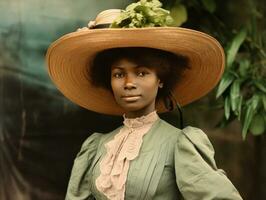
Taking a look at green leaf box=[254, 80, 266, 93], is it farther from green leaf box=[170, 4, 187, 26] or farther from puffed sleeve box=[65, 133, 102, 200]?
puffed sleeve box=[65, 133, 102, 200]

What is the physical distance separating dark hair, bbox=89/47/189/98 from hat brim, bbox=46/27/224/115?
0.8 inches

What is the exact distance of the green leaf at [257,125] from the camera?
1711mm

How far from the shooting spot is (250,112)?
169 centimetres

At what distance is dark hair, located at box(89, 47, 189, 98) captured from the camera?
4.33 feet

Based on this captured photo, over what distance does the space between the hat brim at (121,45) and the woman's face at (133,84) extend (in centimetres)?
6

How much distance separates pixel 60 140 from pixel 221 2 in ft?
2.36

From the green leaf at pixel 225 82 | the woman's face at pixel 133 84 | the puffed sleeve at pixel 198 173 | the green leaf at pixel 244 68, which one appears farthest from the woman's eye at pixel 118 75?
the green leaf at pixel 244 68

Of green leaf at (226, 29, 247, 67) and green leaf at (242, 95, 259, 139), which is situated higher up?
green leaf at (226, 29, 247, 67)

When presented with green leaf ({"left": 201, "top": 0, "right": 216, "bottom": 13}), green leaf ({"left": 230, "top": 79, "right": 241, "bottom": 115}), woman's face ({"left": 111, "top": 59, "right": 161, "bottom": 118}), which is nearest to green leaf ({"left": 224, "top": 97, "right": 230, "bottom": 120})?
green leaf ({"left": 230, "top": 79, "right": 241, "bottom": 115})

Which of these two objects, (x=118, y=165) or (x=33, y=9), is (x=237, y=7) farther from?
(x=118, y=165)

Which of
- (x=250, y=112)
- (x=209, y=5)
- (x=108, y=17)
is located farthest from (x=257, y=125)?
(x=108, y=17)

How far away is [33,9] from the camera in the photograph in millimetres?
1749

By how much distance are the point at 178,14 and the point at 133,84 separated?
54 cm

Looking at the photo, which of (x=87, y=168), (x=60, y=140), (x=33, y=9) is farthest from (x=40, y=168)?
(x=33, y=9)
